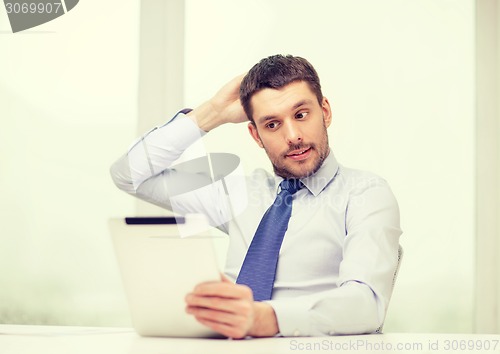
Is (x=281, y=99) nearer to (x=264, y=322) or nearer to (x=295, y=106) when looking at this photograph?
(x=295, y=106)

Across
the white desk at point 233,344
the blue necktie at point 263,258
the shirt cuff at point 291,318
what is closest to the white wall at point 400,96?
the blue necktie at point 263,258

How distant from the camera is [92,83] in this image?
11.2 feet

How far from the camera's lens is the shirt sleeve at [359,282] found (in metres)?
1.35

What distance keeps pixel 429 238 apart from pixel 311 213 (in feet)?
4.65

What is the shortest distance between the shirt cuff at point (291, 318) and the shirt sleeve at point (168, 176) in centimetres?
89

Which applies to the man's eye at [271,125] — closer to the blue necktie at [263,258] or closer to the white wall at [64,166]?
the blue necktie at [263,258]

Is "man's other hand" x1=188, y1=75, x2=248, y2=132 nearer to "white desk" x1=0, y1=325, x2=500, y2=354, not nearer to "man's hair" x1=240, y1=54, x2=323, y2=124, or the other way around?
"man's hair" x1=240, y1=54, x2=323, y2=124

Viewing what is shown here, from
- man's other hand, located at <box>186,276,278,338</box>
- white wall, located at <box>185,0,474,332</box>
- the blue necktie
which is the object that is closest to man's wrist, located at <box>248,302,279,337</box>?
man's other hand, located at <box>186,276,278,338</box>

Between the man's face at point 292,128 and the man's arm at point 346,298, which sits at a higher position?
the man's face at point 292,128

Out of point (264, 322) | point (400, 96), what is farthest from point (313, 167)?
point (400, 96)

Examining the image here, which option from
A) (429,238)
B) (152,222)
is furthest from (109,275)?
(152,222)

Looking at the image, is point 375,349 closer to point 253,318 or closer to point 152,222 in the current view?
point 253,318

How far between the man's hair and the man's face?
0.02 meters

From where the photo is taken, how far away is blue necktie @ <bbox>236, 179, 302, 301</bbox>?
1826mm
